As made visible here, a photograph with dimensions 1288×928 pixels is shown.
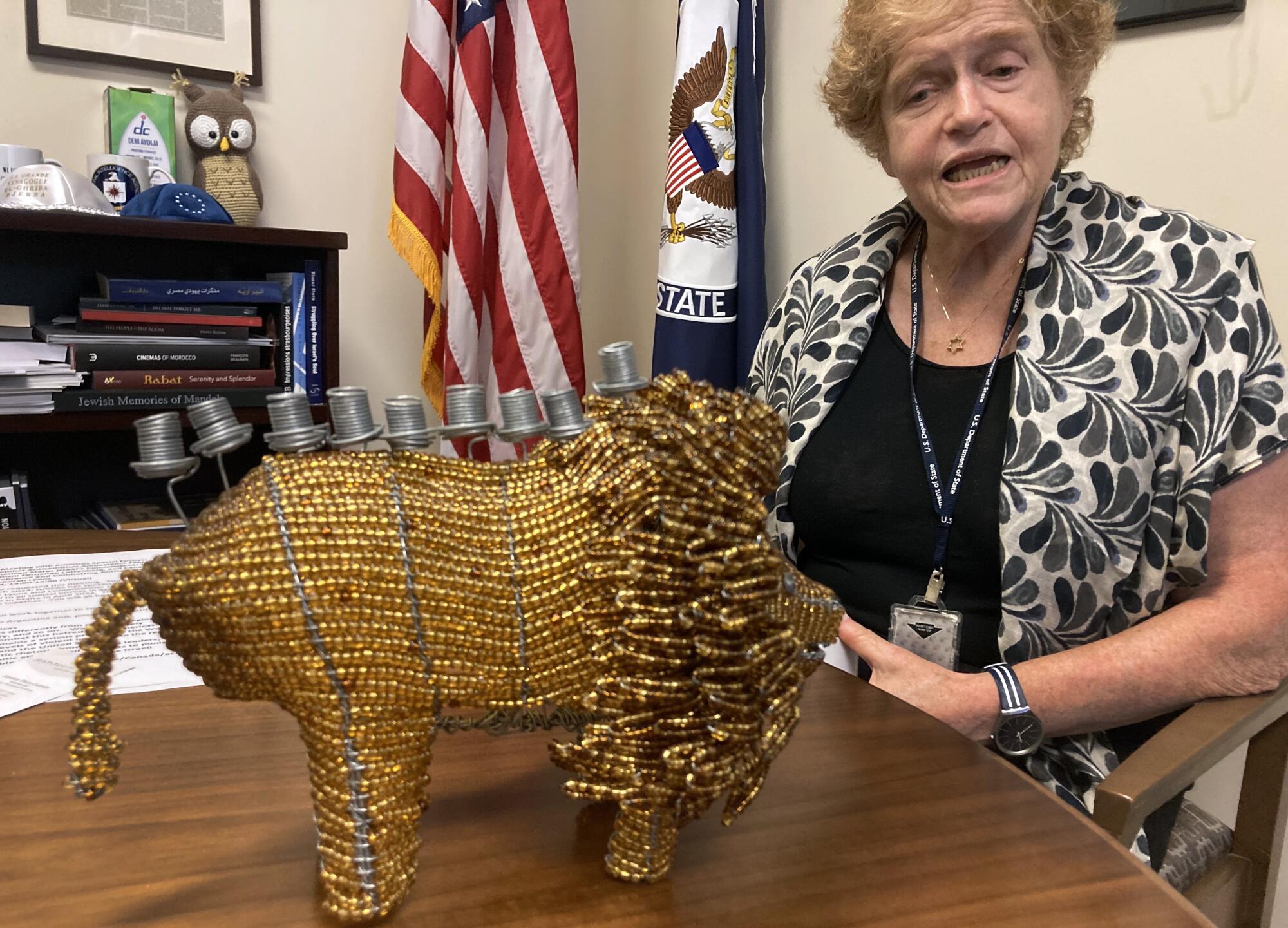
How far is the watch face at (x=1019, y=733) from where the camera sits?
95cm

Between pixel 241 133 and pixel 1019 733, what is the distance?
2.00 m

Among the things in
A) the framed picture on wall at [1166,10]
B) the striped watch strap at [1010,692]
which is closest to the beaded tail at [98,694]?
the striped watch strap at [1010,692]

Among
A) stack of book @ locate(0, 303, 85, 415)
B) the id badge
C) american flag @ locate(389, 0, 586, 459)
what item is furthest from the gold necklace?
stack of book @ locate(0, 303, 85, 415)

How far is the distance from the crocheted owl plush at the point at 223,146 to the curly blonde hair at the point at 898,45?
1.37m

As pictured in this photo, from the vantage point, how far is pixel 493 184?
2250mm

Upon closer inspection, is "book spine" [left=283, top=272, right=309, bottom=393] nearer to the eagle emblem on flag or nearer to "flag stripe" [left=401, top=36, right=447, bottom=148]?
"flag stripe" [left=401, top=36, right=447, bottom=148]

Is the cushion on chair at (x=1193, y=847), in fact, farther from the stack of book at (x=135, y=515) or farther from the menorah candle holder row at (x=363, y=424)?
the stack of book at (x=135, y=515)

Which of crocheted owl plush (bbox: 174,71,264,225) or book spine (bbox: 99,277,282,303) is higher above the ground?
crocheted owl plush (bbox: 174,71,264,225)

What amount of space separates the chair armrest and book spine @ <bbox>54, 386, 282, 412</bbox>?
148 centimetres

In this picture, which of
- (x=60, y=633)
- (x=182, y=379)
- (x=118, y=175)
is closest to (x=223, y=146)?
(x=118, y=175)

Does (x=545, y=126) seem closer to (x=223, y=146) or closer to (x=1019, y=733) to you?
(x=223, y=146)

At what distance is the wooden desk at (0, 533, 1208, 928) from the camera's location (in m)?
0.53

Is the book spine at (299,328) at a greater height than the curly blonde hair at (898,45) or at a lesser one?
lesser

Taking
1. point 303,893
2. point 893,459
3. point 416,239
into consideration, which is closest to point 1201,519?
point 893,459
